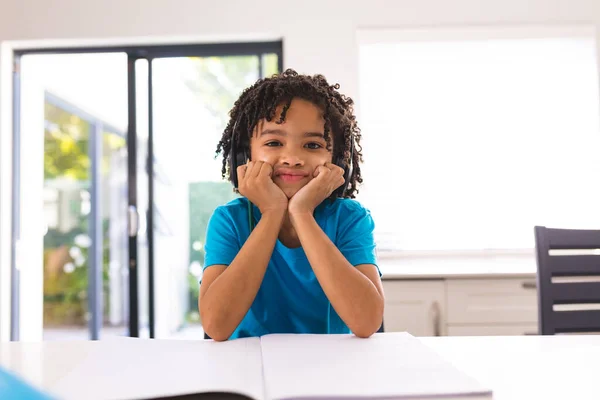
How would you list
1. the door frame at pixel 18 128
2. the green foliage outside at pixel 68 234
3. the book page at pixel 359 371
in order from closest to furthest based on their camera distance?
1. the book page at pixel 359 371
2. the door frame at pixel 18 128
3. the green foliage outside at pixel 68 234

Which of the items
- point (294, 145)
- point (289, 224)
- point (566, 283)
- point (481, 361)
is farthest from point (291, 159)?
point (566, 283)

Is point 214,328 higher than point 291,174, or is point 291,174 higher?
point 291,174

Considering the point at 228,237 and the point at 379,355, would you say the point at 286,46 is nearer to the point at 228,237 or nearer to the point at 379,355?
the point at 228,237

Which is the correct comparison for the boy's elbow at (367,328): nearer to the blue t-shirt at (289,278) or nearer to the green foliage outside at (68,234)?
the blue t-shirt at (289,278)

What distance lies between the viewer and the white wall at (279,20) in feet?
9.82

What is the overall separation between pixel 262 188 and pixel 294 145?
0.11 meters

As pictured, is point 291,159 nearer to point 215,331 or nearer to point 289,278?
point 289,278

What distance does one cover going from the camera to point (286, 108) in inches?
41.9

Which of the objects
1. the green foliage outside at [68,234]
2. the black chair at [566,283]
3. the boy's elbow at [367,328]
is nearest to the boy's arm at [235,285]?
the boy's elbow at [367,328]

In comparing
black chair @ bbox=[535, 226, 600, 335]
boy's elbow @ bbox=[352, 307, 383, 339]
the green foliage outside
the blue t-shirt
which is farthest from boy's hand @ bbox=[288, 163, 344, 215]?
the green foliage outside

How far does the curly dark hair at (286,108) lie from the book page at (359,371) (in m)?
0.52

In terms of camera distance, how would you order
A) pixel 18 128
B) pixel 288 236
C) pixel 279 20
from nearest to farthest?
pixel 288 236, pixel 279 20, pixel 18 128

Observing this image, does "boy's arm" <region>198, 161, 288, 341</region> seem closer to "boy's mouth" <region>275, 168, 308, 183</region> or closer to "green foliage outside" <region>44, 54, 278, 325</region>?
"boy's mouth" <region>275, 168, 308, 183</region>

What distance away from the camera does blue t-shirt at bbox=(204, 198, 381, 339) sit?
105 centimetres
